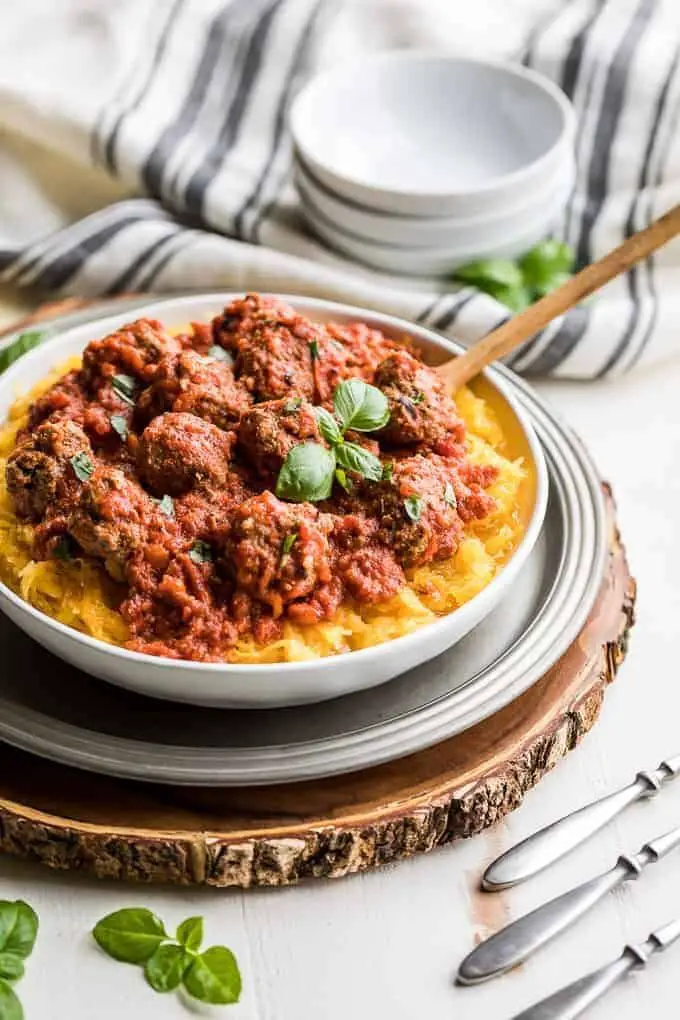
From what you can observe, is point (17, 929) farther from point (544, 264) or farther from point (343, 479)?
point (544, 264)

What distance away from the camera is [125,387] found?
495 centimetres

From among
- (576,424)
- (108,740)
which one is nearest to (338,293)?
(576,424)

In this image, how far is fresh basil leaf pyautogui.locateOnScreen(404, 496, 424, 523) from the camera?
4.43 metres

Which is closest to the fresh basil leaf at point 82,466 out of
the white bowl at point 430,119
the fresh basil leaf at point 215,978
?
the fresh basil leaf at point 215,978

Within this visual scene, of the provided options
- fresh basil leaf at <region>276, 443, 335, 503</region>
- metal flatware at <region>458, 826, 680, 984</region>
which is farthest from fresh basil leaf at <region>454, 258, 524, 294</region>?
metal flatware at <region>458, 826, 680, 984</region>

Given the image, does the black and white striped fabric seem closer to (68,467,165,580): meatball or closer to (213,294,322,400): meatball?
(213,294,322,400): meatball

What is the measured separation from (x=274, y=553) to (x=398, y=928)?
49.1 inches

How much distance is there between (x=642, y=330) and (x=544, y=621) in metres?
2.48

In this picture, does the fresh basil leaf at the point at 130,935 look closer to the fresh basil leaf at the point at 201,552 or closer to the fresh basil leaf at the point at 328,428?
the fresh basil leaf at the point at 201,552

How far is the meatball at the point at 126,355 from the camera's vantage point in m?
4.97

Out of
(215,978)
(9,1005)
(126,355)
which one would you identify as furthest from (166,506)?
(9,1005)

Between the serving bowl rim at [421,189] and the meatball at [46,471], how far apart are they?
8.98 ft

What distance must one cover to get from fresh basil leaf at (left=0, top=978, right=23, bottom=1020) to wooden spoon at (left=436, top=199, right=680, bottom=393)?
8.97 feet

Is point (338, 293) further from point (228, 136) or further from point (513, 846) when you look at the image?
point (513, 846)
